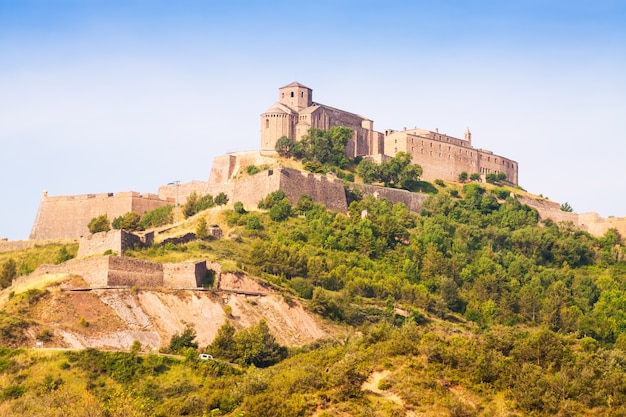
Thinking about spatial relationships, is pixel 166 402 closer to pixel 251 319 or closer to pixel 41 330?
pixel 41 330

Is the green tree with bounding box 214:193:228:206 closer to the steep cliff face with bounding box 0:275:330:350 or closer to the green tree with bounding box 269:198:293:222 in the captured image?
the green tree with bounding box 269:198:293:222

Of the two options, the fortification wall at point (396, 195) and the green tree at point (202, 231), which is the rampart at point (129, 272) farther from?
the fortification wall at point (396, 195)

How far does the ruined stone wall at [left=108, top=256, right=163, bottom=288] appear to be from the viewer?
175 feet

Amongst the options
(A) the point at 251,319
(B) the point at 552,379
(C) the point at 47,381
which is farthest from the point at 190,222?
(B) the point at 552,379

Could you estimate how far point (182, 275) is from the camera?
181 ft

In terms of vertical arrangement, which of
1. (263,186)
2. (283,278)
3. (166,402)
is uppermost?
(263,186)

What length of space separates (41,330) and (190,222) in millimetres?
Answer: 23779

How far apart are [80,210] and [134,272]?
28509 mm

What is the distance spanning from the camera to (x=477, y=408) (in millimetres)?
36812

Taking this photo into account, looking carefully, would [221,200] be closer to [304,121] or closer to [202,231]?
[202,231]

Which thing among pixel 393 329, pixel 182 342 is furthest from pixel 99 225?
pixel 393 329

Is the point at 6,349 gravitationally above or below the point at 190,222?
below

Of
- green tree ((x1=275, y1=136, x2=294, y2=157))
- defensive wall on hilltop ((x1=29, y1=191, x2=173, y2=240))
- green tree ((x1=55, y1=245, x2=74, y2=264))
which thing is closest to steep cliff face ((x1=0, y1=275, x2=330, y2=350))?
green tree ((x1=55, y1=245, x2=74, y2=264))

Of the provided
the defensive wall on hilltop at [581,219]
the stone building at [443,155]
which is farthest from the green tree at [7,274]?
the defensive wall on hilltop at [581,219]
